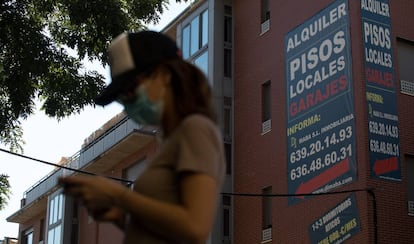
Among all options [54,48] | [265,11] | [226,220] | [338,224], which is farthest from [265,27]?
[54,48]

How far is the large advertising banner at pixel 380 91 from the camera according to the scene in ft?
75.3

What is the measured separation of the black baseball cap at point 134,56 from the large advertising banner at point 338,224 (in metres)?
19.8

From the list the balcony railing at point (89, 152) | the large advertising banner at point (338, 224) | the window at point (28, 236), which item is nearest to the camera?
the large advertising banner at point (338, 224)

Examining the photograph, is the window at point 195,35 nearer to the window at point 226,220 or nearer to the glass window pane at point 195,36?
the glass window pane at point 195,36

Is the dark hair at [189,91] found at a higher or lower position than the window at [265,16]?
lower

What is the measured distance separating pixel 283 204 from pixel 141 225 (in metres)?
23.0

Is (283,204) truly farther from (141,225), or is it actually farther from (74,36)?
(141,225)

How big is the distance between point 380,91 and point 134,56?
2142cm

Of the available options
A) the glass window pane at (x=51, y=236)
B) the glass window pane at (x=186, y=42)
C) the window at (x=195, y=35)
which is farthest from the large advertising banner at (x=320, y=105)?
the glass window pane at (x=51, y=236)

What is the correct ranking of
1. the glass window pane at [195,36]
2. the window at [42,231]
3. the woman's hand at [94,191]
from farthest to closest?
the window at [42,231], the glass window pane at [195,36], the woman's hand at [94,191]

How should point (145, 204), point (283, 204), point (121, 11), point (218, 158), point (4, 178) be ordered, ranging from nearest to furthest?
point (145, 204) → point (218, 158) → point (121, 11) → point (4, 178) → point (283, 204)

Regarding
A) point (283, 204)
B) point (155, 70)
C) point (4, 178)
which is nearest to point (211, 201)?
point (155, 70)

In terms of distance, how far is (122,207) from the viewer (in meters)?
2.64

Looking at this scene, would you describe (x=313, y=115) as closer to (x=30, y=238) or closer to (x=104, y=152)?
(x=104, y=152)
